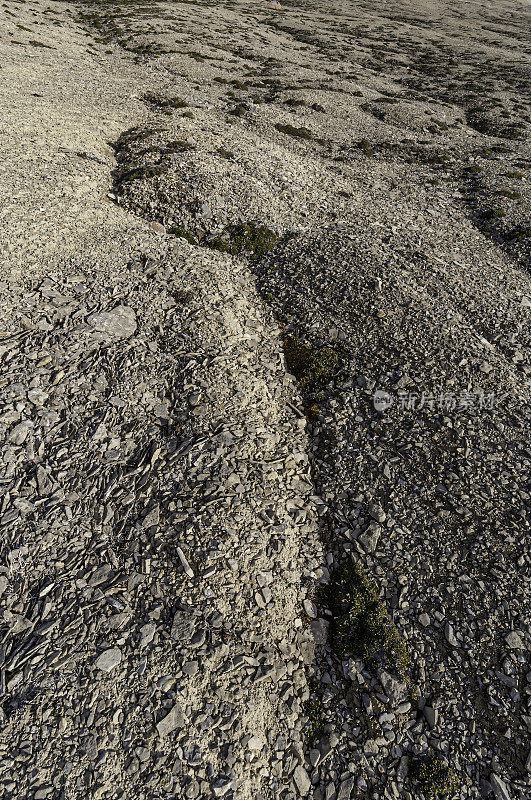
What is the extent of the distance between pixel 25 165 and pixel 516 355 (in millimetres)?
22035

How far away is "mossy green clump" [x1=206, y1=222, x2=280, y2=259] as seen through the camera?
59.4 ft

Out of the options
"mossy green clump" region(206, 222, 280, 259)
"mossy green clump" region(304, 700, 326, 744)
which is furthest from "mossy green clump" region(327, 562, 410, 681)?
"mossy green clump" region(206, 222, 280, 259)

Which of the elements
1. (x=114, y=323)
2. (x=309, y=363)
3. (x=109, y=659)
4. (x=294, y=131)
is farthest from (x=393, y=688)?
(x=294, y=131)

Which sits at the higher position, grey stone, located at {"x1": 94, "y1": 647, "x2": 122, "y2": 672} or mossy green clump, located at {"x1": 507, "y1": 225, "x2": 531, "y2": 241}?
mossy green clump, located at {"x1": 507, "y1": 225, "x2": 531, "y2": 241}

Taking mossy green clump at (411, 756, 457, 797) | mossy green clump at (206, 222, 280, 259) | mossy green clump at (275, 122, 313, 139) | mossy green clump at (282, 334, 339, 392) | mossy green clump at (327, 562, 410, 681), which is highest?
mossy green clump at (275, 122, 313, 139)

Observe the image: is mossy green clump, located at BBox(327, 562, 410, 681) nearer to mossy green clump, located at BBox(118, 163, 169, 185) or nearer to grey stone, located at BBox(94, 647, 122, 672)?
grey stone, located at BBox(94, 647, 122, 672)

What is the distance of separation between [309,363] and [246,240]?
310 inches

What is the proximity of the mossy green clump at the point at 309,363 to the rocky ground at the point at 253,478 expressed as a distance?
0.07 m

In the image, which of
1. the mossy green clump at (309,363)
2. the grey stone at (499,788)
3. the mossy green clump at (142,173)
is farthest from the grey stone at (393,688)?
the mossy green clump at (142,173)

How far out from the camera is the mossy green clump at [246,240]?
18.1 metres

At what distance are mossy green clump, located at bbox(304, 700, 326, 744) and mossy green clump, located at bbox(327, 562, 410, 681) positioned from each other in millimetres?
1025

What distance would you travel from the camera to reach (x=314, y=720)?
7.81 metres

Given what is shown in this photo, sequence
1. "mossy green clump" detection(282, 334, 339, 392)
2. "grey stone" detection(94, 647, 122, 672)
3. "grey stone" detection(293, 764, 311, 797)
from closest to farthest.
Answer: "grey stone" detection(293, 764, 311, 797) → "grey stone" detection(94, 647, 122, 672) → "mossy green clump" detection(282, 334, 339, 392)

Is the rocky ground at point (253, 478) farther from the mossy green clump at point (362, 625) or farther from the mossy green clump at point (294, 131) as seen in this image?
the mossy green clump at point (294, 131)
